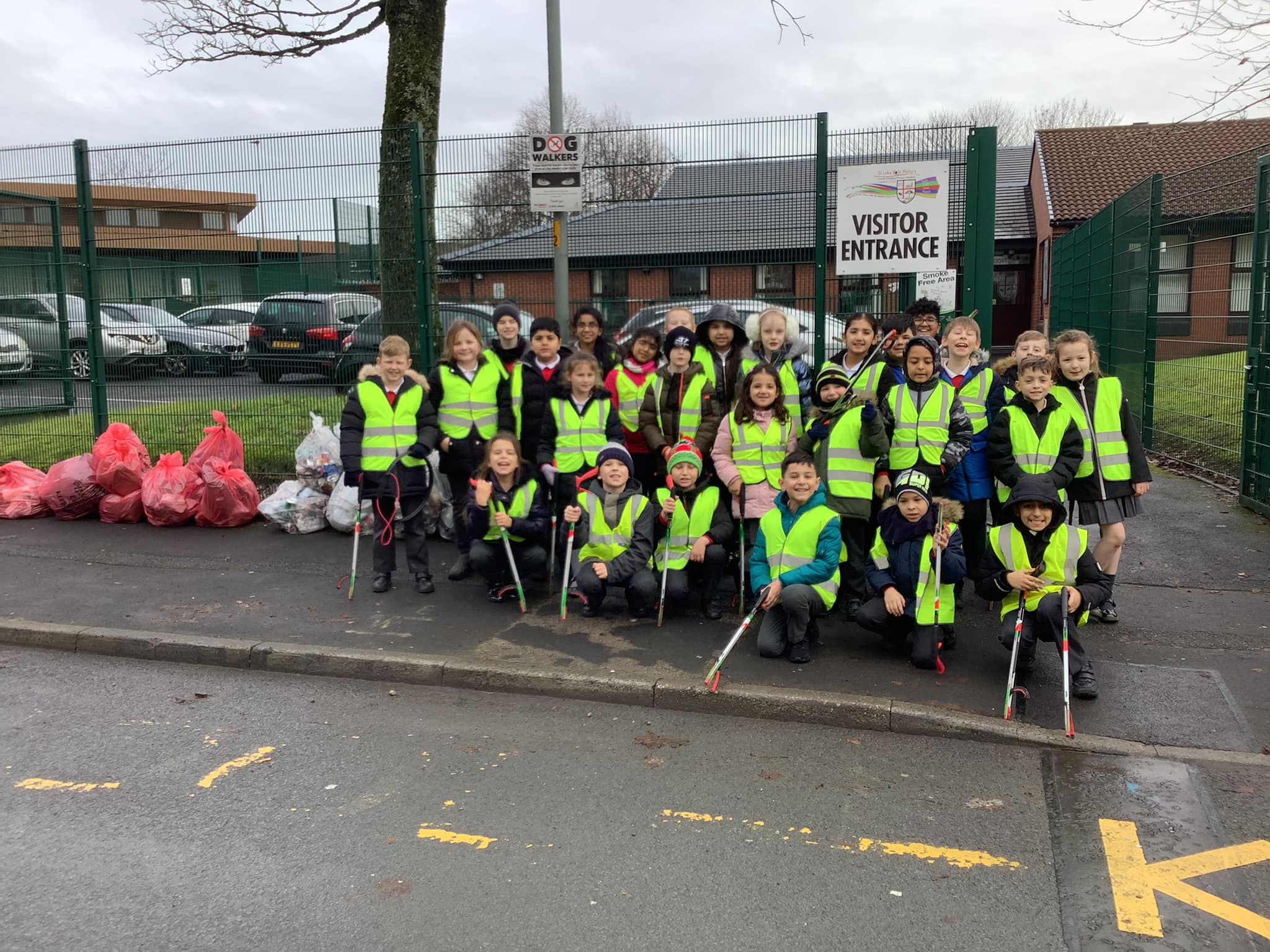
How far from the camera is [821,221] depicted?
26.2 feet

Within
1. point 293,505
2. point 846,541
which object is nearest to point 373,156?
point 293,505

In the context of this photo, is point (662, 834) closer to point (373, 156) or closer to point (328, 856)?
point (328, 856)

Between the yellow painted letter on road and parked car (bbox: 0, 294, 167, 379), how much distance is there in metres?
9.04

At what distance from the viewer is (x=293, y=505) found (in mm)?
8656

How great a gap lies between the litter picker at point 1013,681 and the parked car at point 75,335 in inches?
319

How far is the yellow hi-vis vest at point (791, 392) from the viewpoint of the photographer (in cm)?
659

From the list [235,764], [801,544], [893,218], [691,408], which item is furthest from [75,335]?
[801,544]

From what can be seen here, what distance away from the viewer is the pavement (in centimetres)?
505

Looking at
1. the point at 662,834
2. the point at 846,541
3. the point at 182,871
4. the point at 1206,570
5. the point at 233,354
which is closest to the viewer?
the point at 182,871

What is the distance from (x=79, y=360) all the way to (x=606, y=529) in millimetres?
7396

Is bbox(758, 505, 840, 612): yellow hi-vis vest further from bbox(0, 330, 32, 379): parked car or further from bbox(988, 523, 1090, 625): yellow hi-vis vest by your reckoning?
bbox(0, 330, 32, 379): parked car

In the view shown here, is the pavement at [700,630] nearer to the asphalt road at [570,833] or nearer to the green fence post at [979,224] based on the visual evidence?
the asphalt road at [570,833]

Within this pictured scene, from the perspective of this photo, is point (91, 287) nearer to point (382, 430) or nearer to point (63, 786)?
point (382, 430)

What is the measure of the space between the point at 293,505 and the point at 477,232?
2839 mm
